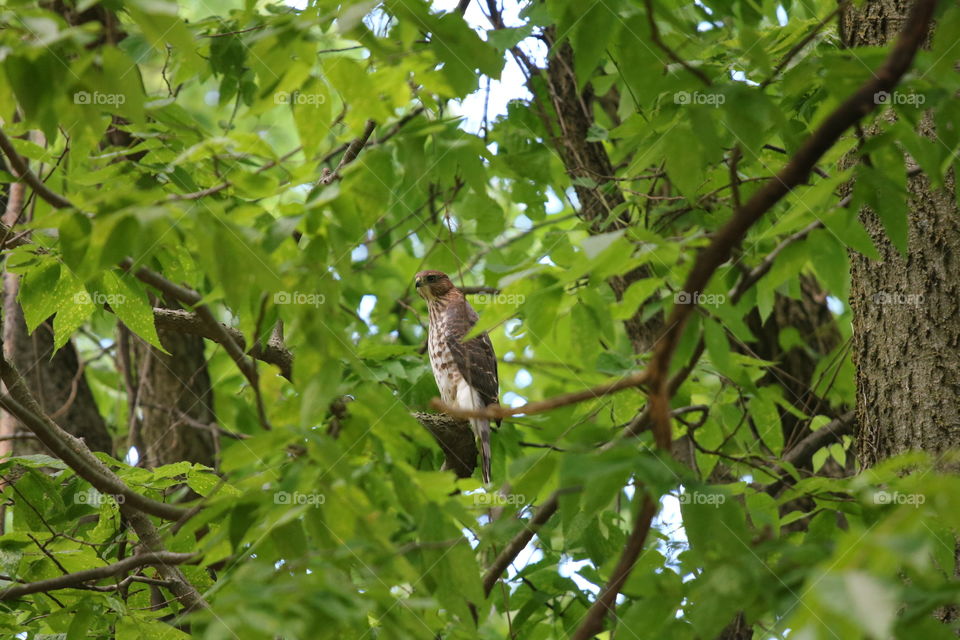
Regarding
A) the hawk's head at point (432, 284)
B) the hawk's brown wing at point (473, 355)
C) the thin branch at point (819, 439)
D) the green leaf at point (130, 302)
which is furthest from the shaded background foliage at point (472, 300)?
the hawk's head at point (432, 284)

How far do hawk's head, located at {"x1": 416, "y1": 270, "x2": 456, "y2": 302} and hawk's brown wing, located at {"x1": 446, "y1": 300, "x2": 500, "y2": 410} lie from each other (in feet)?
0.81

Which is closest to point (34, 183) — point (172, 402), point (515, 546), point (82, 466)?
point (82, 466)

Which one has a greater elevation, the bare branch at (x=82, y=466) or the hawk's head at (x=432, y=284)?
the hawk's head at (x=432, y=284)

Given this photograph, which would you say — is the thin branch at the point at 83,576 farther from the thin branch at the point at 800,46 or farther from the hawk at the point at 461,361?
the hawk at the point at 461,361

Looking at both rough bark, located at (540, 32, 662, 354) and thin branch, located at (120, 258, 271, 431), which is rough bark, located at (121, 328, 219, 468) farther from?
thin branch, located at (120, 258, 271, 431)

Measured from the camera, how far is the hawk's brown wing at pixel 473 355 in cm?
576

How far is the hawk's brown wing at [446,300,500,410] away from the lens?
227 inches

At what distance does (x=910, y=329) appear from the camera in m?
3.05

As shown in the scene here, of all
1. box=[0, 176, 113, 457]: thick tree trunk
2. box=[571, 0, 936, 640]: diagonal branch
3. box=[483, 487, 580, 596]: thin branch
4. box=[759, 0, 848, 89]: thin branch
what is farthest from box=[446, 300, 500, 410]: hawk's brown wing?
box=[571, 0, 936, 640]: diagonal branch

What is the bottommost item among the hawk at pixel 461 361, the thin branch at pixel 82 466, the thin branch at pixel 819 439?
the thin branch at pixel 82 466

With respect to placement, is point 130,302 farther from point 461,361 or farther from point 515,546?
point 461,361

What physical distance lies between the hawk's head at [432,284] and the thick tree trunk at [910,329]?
344 centimetres

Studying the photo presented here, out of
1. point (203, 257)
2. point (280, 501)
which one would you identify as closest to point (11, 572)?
point (280, 501)

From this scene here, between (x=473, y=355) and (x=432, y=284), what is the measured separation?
722 mm
